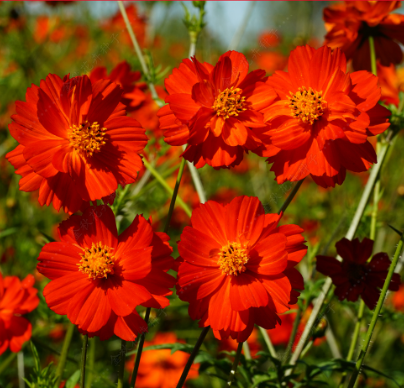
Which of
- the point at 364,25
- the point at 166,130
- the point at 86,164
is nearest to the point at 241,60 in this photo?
the point at 166,130

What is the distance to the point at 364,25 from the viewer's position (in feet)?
2.99

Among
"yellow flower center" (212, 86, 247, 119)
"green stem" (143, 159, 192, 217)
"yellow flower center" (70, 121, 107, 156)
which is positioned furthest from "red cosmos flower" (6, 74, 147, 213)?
"green stem" (143, 159, 192, 217)

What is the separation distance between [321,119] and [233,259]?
0.23 metres

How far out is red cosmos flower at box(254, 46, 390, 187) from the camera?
24.0 inches

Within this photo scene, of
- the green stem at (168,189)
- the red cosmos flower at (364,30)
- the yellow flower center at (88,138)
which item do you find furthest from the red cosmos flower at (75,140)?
the red cosmos flower at (364,30)

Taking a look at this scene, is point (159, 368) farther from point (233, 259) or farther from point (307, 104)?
point (307, 104)

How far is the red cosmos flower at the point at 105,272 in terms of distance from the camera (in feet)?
1.90

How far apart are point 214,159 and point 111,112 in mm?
152

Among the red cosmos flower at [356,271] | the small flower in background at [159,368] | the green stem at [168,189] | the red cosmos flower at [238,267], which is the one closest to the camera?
the red cosmos flower at [238,267]

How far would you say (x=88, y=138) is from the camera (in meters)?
0.63

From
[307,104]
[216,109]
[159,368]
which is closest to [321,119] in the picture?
[307,104]

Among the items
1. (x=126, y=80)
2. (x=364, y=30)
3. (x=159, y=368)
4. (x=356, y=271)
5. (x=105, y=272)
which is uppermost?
(x=364, y=30)

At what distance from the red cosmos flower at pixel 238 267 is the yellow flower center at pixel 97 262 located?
0.30 ft

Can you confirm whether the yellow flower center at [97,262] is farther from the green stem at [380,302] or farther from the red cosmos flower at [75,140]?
the green stem at [380,302]
